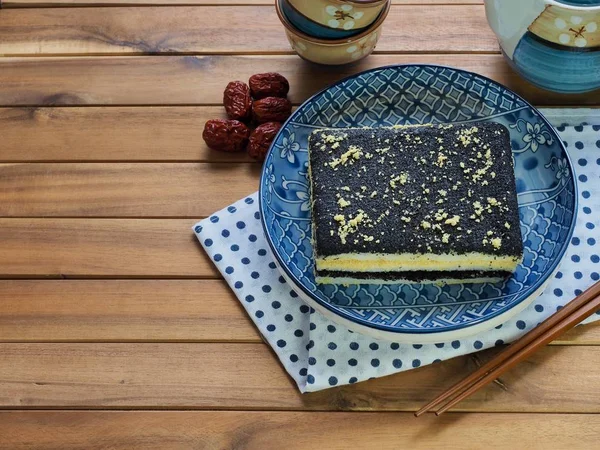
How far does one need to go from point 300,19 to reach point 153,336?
0.57 meters

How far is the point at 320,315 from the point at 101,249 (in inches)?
14.6

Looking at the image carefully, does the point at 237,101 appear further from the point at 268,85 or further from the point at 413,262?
the point at 413,262

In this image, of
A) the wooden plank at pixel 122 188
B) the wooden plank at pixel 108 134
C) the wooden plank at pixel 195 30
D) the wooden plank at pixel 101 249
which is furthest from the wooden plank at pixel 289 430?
the wooden plank at pixel 195 30

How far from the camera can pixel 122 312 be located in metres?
1.17

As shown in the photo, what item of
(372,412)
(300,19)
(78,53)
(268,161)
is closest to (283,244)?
(268,161)

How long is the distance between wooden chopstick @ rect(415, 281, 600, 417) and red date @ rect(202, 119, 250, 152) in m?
0.52

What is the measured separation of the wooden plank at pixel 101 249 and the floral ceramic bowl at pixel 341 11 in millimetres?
389

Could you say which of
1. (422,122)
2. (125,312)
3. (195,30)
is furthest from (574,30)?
(125,312)

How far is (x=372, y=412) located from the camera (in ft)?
3.58

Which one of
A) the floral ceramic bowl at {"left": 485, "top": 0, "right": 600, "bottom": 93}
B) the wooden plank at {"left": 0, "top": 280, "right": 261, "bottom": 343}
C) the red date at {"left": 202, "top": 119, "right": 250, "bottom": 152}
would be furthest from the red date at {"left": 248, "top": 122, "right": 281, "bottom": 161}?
the floral ceramic bowl at {"left": 485, "top": 0, "right": 600, "bottom": 93}

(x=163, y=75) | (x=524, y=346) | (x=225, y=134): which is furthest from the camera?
(x=163, y=75)

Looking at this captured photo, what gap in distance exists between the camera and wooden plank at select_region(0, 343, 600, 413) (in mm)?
1092

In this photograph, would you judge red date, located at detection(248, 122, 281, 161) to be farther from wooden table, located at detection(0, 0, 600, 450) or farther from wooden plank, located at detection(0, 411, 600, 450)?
wooden plank, located at detection(0, 411, 600, 450)

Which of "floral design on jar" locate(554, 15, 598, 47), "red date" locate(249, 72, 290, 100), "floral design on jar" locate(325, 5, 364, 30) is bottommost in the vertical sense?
"red date" locate(249, 72, 290, 100)
